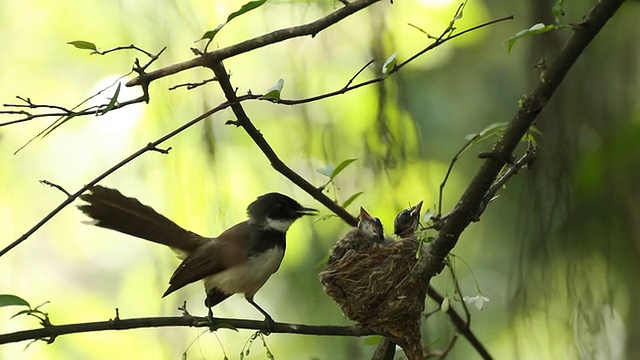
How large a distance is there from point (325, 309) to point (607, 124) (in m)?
1.15

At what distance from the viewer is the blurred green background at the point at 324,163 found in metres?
2.57

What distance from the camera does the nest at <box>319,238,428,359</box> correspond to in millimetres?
1797

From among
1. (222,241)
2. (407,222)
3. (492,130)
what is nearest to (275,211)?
(222,241)

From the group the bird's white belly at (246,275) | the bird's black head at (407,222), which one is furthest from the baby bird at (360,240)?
the bird's white belly at (246,275)

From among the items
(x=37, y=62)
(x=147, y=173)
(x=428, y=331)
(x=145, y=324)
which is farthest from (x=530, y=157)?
(x=37, y=62)

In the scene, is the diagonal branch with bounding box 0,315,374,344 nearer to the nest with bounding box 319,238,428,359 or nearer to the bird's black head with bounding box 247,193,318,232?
the nest with bounding box 319,238,428,359

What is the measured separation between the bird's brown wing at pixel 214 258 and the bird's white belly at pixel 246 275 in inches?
1.0

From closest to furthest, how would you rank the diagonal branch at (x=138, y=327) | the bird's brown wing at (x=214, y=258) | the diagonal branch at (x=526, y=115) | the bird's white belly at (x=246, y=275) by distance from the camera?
the diagonal branch at (x=526, y=115), the diagonal branch at (x=138, y=327), the bird's brown wing at (x=214, y=258), the bird's white belly at (x=246, y=275)

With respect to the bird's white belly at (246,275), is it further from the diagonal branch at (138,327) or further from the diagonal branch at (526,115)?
the diagonal branch at (526,115)

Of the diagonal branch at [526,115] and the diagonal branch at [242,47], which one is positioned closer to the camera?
the diagonal branch at [526,115]

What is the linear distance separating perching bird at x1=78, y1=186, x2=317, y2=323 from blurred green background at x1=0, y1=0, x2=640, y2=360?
0.16 meters

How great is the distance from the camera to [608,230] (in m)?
2.60

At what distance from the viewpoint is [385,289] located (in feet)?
6.09

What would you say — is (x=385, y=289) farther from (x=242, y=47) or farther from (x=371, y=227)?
(x=242, y=47)
